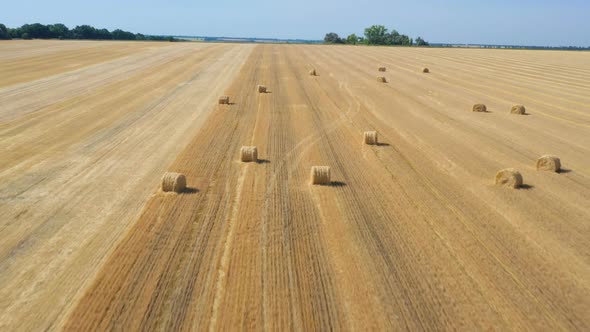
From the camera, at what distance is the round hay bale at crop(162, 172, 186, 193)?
370 inches

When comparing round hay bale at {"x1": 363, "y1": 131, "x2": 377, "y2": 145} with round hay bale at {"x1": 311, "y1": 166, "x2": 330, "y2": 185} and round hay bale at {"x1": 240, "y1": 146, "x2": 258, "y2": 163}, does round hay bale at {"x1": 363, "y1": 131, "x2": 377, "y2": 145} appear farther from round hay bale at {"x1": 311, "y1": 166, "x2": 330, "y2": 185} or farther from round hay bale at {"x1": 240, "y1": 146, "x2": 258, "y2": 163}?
round hay bale at {"x1": 311, "y1": 166, "x2": 330, "y2": 185}

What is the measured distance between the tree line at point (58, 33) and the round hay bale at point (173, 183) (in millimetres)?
79069

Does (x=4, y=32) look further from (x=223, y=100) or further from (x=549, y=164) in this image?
(x=549, y=164)

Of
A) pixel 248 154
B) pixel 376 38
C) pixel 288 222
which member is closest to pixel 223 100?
pixel 248 154

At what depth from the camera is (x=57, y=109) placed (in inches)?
704

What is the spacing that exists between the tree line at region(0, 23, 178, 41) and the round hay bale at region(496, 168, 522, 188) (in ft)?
270

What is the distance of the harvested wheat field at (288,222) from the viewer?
5.88m

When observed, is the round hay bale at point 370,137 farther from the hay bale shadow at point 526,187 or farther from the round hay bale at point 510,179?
the hay bale shadow at point 526,187

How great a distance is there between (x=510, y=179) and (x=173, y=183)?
6.88 m

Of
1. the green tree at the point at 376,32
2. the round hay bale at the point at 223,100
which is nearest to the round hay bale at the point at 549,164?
the round hay bale at the point at 223,100

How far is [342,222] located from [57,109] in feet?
45.4

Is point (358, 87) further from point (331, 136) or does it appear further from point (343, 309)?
point (343, 309)

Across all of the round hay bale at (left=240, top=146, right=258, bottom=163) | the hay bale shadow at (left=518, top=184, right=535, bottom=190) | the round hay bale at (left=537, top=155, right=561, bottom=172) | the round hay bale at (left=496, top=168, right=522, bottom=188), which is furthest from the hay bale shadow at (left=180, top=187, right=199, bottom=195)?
the round hay bale at (left=537, top=155, right=561, bottom=172)

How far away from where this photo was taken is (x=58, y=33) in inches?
3406
